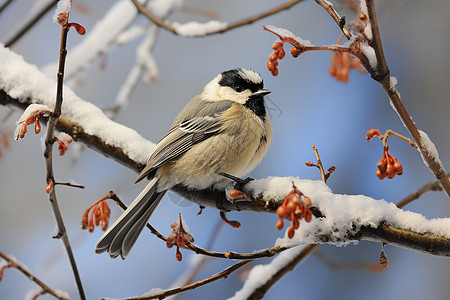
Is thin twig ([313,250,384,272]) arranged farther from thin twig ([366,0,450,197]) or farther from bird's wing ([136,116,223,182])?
thin twig ([366,0,450,197])

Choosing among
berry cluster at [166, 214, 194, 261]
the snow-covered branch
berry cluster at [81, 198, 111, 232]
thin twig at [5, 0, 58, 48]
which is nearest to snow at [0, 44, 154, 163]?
the snow-covered branch

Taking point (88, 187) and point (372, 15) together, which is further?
point (88, 187)

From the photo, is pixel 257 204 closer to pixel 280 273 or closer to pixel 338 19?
pixel 280 273

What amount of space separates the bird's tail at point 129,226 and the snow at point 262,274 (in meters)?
0.57

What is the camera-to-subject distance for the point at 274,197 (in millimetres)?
1825

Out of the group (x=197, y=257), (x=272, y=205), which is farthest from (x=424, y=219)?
(x=197, y=257)

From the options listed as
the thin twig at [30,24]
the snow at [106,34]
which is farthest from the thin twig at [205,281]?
the snow at [106,34]

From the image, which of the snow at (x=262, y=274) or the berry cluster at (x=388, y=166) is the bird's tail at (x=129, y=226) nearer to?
the snow at (x=262, y=274)

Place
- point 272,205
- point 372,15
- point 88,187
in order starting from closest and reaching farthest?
point 372,15 < point 272,205 < point 88,187

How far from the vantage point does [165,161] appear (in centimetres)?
240

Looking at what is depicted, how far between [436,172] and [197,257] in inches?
71.6

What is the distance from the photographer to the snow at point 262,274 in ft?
6.68

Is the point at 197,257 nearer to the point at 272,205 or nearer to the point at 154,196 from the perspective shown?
the point at 154,196

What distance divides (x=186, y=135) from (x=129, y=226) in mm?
636
